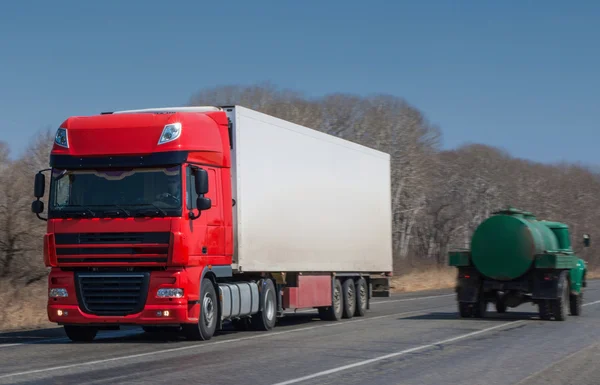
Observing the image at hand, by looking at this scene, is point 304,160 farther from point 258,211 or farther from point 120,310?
point 120,310

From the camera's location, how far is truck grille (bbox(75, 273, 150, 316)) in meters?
15.2

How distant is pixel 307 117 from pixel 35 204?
54572 mm

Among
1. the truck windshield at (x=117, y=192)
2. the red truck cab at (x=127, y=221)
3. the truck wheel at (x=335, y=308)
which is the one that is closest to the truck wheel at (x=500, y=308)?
the truck wheel at (x=335, y=308)

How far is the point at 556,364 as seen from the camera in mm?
13156

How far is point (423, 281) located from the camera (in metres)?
48.2

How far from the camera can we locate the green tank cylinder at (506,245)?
72.1 ft

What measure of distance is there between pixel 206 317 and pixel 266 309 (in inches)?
113

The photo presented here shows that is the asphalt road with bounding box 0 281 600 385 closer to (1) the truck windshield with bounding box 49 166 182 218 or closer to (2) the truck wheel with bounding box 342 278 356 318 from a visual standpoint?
(2) the truck wheel with bounding box 342 278 356 318

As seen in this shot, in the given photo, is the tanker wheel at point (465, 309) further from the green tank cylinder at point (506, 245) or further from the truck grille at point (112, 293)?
the truck grille at point (112, 293)

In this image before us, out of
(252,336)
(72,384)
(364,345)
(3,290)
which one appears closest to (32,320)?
(3,290)

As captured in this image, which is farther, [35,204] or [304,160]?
[304,160]

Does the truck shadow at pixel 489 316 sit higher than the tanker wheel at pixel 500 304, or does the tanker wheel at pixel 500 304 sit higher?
the tanker wheel at pixel 500 304

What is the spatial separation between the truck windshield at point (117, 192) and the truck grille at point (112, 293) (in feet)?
3.31

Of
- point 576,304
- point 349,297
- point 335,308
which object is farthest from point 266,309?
point 576,304
